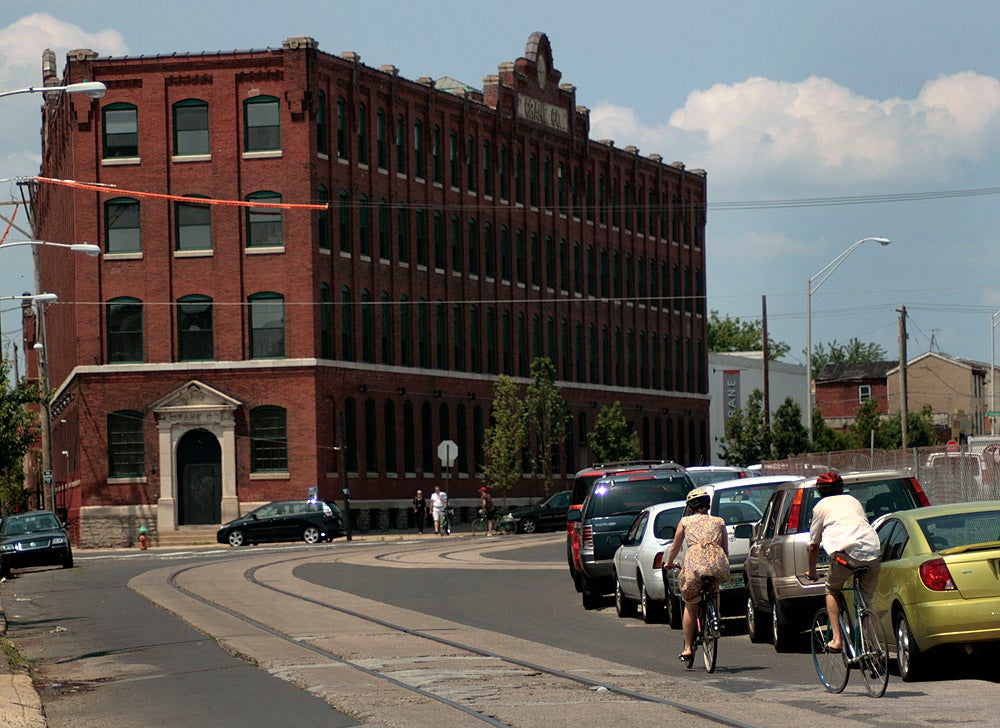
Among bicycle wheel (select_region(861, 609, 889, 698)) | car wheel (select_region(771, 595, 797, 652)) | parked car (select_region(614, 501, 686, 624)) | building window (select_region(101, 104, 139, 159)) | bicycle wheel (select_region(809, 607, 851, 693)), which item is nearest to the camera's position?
bicycle wheel (select_region(861, 609, 889, 698))

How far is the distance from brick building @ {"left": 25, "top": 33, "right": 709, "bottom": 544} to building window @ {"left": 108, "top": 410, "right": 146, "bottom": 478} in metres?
0.08

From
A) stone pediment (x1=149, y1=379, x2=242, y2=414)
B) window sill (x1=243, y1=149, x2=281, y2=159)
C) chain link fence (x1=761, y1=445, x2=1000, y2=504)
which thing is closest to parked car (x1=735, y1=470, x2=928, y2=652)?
chain link fence (x1=761, y1=445, x2=1000, y2=504)

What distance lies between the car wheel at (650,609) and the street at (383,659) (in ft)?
1.03

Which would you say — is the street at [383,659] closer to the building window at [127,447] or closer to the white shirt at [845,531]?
the white shirt at [845,531]

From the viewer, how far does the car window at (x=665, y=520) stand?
2200 centimetres

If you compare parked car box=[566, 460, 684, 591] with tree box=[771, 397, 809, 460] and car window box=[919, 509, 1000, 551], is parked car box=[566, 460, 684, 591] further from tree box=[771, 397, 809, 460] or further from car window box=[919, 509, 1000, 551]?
tree box=[771, 397, 809, 460]

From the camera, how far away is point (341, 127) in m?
65.6

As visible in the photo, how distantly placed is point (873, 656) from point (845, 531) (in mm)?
1017

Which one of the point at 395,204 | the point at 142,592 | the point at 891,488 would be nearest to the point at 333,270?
the point at 395,204

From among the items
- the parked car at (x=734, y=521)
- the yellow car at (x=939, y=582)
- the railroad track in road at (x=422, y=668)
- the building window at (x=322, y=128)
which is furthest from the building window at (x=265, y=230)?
the yellow car at (x=939, y=582)

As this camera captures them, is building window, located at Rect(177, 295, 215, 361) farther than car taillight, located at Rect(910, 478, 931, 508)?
Yes

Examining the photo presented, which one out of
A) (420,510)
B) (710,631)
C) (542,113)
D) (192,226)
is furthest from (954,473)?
(542,113)

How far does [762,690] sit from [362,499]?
5176 cm

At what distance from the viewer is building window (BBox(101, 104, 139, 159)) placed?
6334cm
